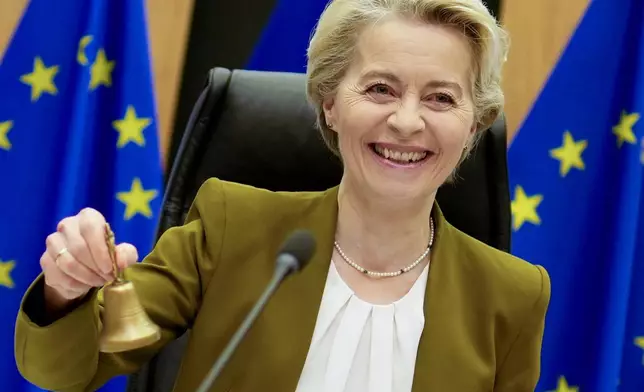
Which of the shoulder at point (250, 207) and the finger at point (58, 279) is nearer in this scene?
the finger at point (58, 279)

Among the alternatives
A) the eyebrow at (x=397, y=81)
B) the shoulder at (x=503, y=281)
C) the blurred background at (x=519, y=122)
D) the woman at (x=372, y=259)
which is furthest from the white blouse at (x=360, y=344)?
the blurred background at (x=519, y=122)

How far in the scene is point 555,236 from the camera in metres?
1.77

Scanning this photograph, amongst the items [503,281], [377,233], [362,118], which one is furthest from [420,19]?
[503,281]

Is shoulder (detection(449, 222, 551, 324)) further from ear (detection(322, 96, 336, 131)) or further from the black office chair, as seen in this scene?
ear (detection(322, 96, 336, 131))

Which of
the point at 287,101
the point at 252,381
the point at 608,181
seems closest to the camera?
the point at 252,381

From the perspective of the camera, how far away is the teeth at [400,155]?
1.00 metres

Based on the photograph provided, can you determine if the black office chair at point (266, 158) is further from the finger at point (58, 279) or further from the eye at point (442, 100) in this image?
the finger at point (58, 279)

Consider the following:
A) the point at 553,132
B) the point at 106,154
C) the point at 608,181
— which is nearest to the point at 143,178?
the point at 106,154

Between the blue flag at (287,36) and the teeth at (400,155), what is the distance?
0.82m

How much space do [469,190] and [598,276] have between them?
678 mm

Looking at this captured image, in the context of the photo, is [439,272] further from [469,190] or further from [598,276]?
[598,276]

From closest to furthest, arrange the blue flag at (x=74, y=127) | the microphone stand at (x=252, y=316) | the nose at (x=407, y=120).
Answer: the microphone stand at (x=252, y=316), the nose at (x=407, y=120), the blue flag at (x=74, y=127)

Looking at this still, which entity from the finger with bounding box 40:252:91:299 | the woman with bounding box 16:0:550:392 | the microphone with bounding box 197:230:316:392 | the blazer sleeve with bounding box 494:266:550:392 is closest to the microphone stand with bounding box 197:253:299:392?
the microphone with bounding box 197:230:316:392

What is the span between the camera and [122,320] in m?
0.75
